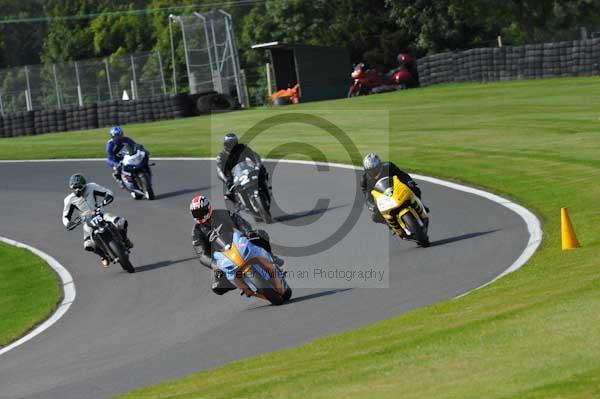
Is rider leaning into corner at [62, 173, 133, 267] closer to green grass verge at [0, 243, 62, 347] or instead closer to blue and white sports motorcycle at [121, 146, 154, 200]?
green grass verge at [0, 243, 62, 347]

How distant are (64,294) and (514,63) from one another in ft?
95.9

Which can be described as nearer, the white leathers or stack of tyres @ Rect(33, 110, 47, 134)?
the white leathers

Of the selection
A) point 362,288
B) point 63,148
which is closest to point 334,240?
point 362,288

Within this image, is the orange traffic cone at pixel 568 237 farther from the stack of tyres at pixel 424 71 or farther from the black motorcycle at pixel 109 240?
the stack of tyres at pixel 424 71

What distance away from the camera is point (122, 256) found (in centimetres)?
1836

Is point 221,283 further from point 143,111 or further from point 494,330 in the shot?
point 143,111

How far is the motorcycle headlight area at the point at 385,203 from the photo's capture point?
1603 centimetres

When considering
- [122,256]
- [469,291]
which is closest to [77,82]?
[122,256]

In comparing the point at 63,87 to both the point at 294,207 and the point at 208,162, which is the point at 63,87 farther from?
the point at 294,207

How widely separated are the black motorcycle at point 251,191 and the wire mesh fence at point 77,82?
30305mm

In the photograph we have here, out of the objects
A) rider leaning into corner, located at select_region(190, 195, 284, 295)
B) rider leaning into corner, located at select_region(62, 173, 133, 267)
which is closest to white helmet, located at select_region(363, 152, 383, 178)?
rider leaning into corner, located at select_region(190, 195, 284, 295)

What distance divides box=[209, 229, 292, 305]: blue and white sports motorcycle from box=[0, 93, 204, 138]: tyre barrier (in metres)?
29.1

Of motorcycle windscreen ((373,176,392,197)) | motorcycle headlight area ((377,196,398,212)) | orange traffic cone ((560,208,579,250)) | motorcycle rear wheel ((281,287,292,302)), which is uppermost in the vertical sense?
motorcycle windscreen ((373,176,392,197))

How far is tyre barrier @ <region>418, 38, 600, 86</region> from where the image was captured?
4081 centimetres
